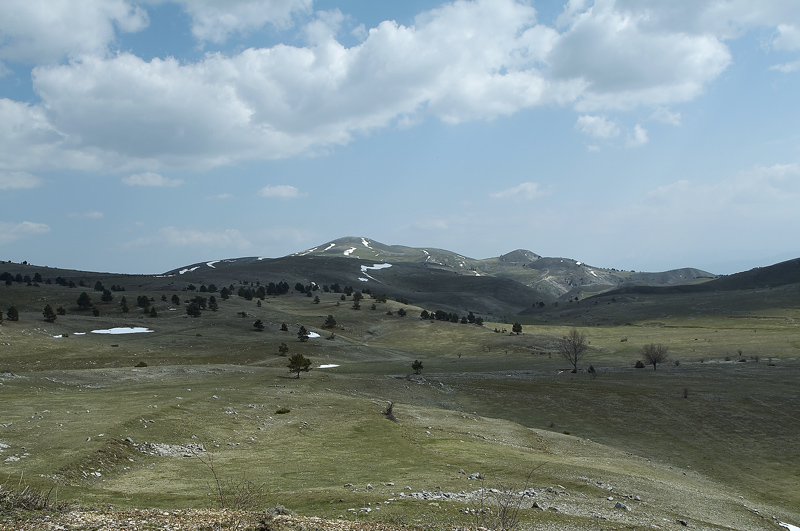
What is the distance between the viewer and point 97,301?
12706cm

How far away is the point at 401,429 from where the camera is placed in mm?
36125

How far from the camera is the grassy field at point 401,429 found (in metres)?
20.3

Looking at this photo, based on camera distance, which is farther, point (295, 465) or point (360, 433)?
point (360, 433)

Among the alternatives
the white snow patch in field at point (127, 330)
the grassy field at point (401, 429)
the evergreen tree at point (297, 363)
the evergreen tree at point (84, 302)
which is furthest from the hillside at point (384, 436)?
the evergreen tree at point (84, 302)

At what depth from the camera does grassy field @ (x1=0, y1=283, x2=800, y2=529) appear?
799 inches

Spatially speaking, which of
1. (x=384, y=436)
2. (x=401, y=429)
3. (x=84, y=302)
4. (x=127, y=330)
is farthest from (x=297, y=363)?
(x=84, y=302)

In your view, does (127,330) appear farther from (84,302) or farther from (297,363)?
(297,363)

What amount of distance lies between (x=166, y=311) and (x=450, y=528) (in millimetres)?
123501

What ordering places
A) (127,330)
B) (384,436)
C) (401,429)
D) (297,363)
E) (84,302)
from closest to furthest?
(384,436)
(401,429)
(297,363)
(127,330)
(84,302)

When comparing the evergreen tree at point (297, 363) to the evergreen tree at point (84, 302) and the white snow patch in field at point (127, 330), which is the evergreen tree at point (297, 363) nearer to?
the white snow patch in field at point (127, 330)

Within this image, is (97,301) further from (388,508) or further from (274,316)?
(388,508)

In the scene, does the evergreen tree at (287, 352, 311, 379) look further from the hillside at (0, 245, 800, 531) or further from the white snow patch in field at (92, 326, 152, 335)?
the white snow patch in field at (92, 326, 152, 335)

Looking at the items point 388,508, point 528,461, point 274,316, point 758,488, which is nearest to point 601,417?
point 758,488

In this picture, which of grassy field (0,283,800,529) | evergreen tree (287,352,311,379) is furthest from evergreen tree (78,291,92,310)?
evergreen tree (287,352,311,379)
